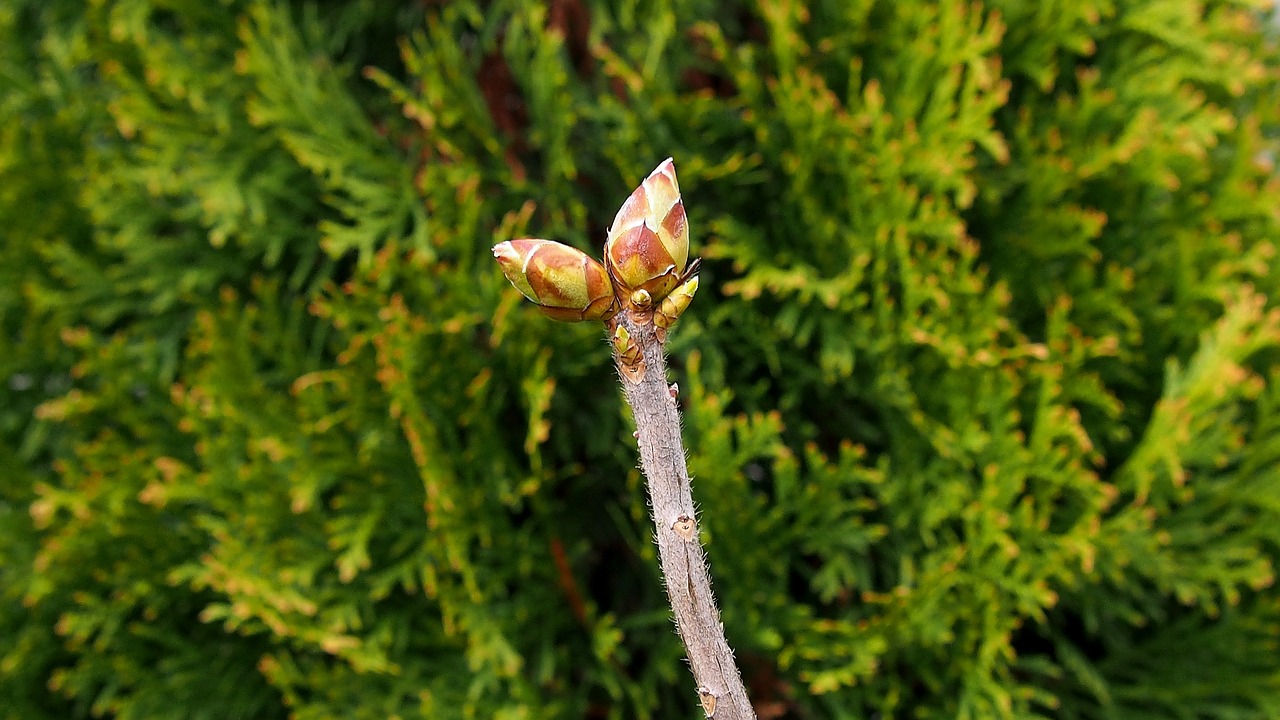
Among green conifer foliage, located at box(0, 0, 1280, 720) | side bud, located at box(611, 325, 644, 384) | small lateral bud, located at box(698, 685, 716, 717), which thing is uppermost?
green conifer foliage, located at box(0, 0, 1280, 720)

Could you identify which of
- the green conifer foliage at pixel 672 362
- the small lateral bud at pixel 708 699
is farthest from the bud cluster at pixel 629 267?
the green conifer foliage at pixel 672 362

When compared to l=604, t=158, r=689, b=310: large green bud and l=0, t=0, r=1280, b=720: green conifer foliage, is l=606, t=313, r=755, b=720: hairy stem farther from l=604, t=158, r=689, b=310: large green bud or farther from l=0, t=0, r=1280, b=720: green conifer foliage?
l=0, t=0, r=1280, b=720: green conifer foliage

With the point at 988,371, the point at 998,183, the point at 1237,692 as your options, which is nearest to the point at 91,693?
the point at 988,371

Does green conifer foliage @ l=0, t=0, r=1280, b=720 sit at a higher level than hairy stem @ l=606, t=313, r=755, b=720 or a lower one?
higher

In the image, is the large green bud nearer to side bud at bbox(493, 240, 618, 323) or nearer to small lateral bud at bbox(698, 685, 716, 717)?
side bud at bbox(493, 240, 618, 323)

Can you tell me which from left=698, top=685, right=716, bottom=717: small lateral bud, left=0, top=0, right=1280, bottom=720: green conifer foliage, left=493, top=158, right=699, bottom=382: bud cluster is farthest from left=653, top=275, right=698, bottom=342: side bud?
left=0, top=0, right=1280, bottom=720: green conifer foliage

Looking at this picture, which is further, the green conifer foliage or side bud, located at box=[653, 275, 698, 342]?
the green conifer foliage

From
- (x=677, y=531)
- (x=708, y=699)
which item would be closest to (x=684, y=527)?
(x=677, y=531)

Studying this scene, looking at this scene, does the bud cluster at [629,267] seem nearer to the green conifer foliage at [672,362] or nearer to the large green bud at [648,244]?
the large green bud at [648,244]
